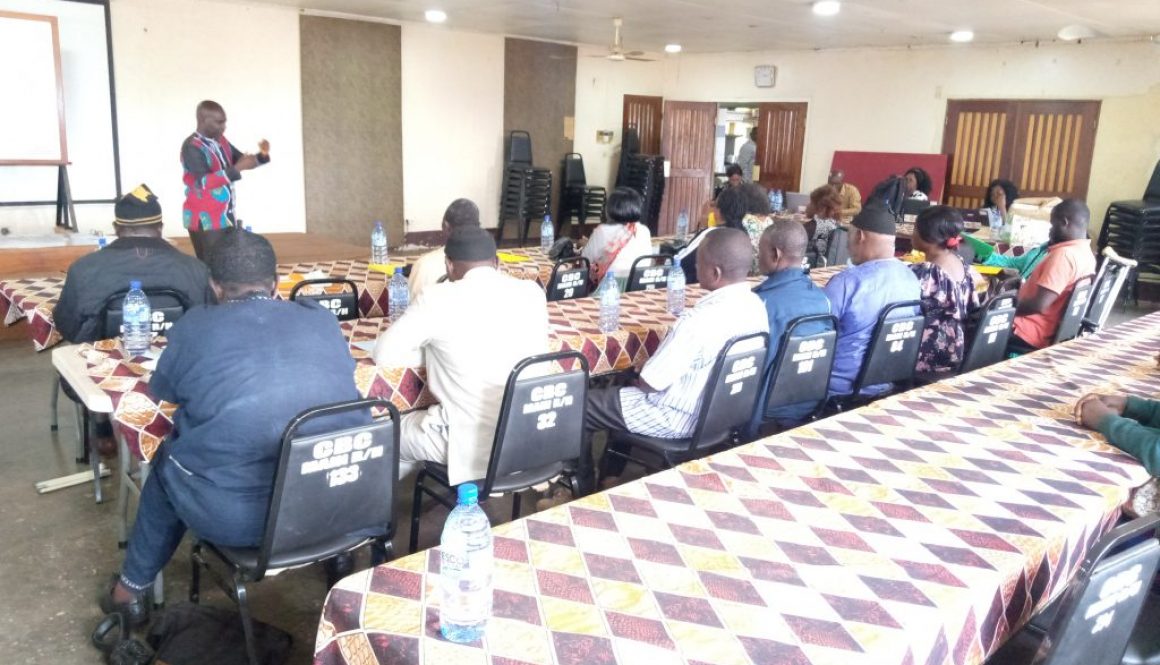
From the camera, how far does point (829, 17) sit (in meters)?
7.74

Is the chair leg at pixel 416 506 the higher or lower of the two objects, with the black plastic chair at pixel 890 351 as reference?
lower

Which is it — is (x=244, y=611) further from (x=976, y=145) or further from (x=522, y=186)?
(x=976, y=145)

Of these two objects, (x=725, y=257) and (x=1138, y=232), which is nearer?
(x=725, y=257)

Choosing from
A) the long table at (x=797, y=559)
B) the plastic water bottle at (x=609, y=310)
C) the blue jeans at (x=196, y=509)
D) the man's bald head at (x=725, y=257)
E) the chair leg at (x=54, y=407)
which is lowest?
the chair leg at (x=54, y=407)

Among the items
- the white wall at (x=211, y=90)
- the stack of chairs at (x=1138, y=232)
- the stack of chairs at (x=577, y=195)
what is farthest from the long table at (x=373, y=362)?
the stack of chairs at (x=577, y=195)

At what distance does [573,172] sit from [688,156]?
188cm

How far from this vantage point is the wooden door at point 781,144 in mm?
11125

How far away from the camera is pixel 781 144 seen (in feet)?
37.2

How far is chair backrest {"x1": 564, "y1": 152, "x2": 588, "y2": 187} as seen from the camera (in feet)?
36.6

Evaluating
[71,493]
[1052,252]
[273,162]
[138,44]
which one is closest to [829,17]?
[1052,252]

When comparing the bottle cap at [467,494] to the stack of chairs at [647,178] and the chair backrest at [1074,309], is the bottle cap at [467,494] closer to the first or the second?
the chair backrest at [1074,309]

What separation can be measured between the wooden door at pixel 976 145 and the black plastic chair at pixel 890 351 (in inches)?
277

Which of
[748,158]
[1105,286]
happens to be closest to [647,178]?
[748,158]

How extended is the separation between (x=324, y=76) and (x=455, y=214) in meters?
5.90
